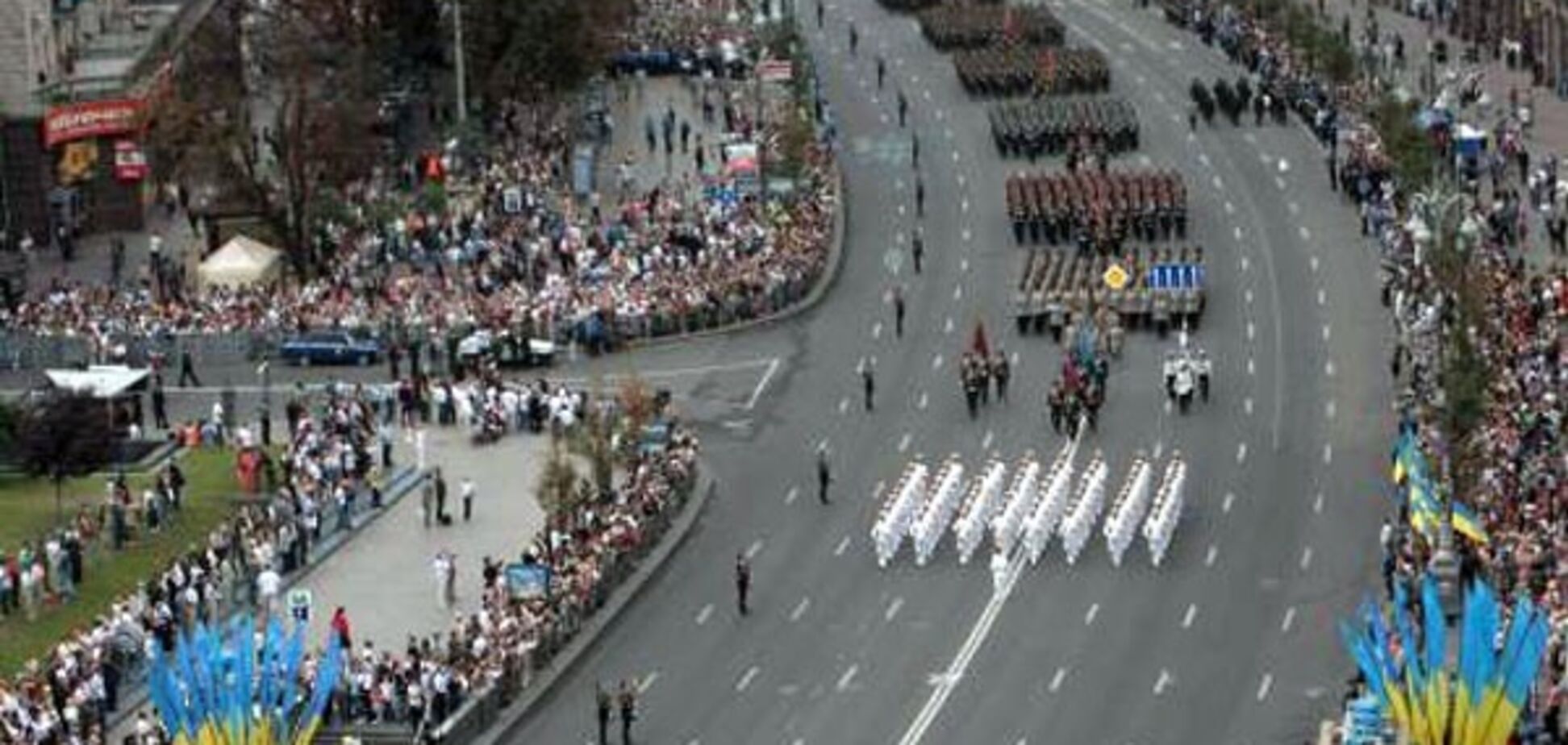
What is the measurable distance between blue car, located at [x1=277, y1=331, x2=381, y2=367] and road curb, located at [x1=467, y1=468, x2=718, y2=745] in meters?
16.7

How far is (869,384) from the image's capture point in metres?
127

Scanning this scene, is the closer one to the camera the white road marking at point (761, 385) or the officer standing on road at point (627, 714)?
the officer standing on road at point (627, 714)

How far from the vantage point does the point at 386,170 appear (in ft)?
518

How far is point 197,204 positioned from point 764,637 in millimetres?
53045

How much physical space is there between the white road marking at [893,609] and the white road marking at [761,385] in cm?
2119

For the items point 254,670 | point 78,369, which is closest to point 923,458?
point 78,369

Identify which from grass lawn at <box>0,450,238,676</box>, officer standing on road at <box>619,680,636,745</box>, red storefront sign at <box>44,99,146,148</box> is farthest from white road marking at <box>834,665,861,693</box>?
red storefront sign at <box>44,99,146,148</box>

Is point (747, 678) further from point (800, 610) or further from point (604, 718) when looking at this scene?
point (800, 610)

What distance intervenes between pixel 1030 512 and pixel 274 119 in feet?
157

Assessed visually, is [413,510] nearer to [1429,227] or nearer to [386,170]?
[1429,227]

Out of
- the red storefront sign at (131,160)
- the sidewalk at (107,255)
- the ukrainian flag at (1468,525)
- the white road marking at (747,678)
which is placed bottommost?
the white road marking at (747,678)

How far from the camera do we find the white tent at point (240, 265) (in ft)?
465

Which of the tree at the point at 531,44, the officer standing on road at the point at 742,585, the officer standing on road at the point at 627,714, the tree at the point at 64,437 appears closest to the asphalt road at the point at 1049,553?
the officer standing on road at the point at 742,585

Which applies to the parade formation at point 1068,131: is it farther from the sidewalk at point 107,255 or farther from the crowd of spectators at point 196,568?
the crowd of spectators at point 196,568
